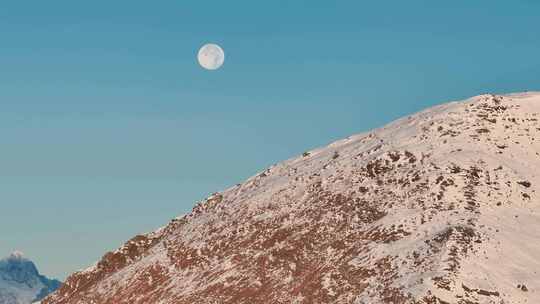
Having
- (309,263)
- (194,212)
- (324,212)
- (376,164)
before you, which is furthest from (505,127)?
(194,212)

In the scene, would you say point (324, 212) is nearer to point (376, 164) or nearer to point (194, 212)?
point (376, 164)

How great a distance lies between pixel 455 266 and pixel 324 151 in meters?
32.0

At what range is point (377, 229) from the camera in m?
58.0

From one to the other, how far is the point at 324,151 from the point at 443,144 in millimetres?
16358

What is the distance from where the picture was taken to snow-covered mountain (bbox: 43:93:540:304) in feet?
166

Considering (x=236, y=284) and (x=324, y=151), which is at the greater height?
(x=324, y=151)

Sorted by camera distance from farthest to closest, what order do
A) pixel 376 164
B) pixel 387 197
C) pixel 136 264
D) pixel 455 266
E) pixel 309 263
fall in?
pixel 136 264 < pixel 376 164 < pixel 387 197 < pixel 309 263 < pixel 455 266

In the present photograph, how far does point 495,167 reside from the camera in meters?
62.0

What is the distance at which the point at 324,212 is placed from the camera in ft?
210

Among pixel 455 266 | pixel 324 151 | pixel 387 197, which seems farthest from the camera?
pixel 324 151

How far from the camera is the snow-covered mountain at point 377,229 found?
166ft

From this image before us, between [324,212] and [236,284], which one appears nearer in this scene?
[236,284]

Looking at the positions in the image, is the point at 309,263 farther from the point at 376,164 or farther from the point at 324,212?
the point at 376,164

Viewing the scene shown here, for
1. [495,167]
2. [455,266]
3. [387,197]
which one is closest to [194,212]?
[387,197]
